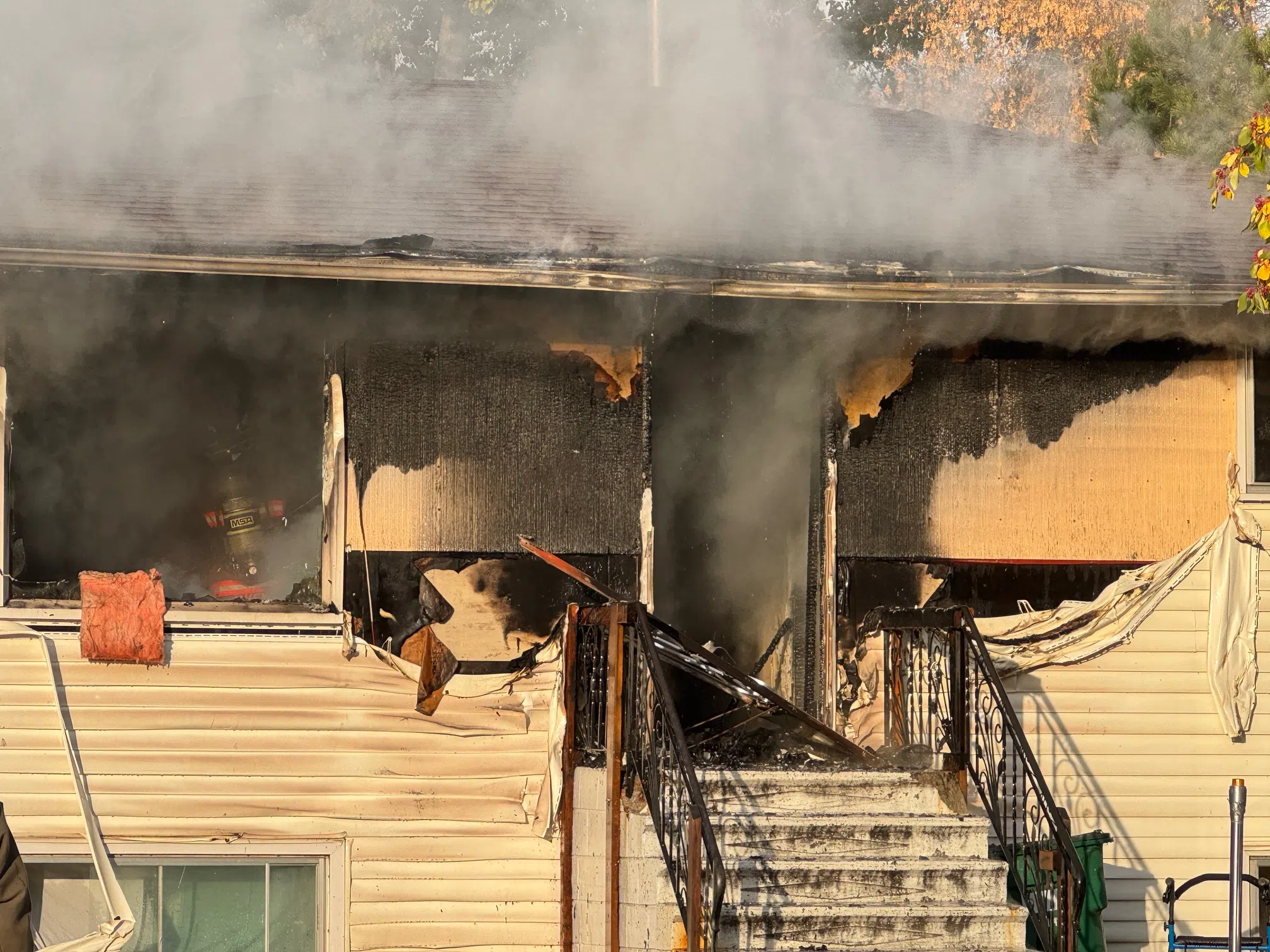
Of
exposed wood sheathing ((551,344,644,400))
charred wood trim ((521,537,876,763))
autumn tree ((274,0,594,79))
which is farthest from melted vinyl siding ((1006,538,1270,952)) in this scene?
autumn tree ((274,0,594,79))

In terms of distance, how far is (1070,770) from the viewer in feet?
30.6

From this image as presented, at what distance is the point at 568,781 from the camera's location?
828 cm

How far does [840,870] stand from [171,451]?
15.5 feet

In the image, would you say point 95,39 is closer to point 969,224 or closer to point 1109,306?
point 969,224

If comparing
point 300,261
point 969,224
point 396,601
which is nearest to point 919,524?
point 969,224

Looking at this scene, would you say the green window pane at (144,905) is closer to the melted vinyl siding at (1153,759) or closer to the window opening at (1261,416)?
the melted vinyl siding at (1153,759)

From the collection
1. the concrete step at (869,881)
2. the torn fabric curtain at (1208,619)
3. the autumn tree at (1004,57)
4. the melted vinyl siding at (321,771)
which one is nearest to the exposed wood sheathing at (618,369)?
the melted vinyl siding at (321,771)

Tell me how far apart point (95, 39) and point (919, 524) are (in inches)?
392

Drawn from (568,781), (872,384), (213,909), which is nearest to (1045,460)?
(872,384)

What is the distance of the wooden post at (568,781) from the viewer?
820 centimetres

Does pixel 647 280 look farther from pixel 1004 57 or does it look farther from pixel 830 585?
pixel 1004 57

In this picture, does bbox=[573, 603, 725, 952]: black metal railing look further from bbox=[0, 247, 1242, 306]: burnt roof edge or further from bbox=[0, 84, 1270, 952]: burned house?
bbox=[0, 247, 1242, 306]: burnt roof edge

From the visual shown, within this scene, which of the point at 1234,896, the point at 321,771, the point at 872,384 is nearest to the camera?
the point at 1234,896

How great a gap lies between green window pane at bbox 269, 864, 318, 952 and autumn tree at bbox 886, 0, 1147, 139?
2044 centimetres
